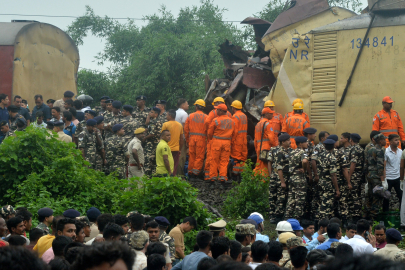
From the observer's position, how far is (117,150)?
37.9ft

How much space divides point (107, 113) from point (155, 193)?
521 centimetres

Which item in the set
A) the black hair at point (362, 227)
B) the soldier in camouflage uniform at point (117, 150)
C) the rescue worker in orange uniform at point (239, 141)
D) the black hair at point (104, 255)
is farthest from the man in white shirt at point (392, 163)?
the black hair at point (104, 255)

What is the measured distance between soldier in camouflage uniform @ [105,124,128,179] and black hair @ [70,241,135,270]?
929 centimetres

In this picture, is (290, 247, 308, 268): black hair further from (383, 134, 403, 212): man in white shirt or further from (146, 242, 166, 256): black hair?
(383, 134, 403, 212): man in white shirt

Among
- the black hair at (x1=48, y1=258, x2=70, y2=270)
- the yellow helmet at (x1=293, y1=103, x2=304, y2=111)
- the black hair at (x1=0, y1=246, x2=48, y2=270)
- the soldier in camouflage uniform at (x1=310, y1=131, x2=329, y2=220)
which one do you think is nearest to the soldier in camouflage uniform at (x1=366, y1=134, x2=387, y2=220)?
the soldier in camouflage uniform at (x1=310, y1=131, x2=329, y2=220)

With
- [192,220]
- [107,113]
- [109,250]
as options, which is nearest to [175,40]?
[107,113]

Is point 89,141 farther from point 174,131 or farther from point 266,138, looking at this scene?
→ point 266,138

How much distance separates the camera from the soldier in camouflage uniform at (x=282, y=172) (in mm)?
10164

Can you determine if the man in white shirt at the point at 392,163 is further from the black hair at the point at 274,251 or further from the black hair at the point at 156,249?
the black hair at the point at 156,249

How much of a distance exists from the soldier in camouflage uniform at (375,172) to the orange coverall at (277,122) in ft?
9.25

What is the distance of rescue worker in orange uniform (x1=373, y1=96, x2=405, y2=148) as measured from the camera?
11.1m

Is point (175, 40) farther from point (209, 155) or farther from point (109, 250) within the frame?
point (109, 250)

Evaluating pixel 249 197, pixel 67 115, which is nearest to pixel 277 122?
pixel 249 197

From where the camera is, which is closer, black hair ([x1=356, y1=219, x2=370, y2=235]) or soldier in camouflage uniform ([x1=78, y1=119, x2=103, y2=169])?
black hair ([x1=356, y1=219, x2=370, y2=235])
